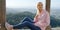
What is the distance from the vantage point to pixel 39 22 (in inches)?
77.8

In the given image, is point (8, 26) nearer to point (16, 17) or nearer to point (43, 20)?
point (16, 17)

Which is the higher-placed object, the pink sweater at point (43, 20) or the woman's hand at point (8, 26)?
the pink sweater at point (43, 20)

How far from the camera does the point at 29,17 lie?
208 cm

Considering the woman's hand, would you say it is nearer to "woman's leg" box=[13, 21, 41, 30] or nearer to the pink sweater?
"woman's leg" box=[13, 21, 41, 30]

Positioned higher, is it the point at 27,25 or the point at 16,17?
the point at 16,17

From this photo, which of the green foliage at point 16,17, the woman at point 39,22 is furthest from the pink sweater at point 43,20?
the green foliage at point 16,17

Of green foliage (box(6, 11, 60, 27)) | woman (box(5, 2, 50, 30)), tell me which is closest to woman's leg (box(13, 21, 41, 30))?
woman (box(5, 2, 50, 30))

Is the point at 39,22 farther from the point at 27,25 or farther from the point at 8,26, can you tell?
the point at 8,26

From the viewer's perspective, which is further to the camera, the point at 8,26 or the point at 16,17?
the point at 16,17

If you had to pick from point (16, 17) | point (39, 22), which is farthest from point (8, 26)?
point (39, 22)

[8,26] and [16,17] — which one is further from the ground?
[16,17]

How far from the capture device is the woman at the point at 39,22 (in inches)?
75.7

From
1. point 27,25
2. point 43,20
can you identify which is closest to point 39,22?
point 43,20

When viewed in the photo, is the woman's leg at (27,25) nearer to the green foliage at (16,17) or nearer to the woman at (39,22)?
the woman at (39,22)
